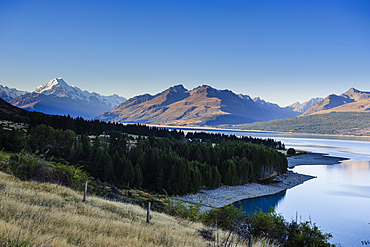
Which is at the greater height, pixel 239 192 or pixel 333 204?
pixel 333 204

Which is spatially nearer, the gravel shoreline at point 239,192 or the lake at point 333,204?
the lake at point 333,204

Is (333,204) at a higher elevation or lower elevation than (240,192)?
higher

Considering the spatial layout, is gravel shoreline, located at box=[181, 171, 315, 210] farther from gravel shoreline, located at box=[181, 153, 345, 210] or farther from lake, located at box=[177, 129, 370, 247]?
lake, located at box=[177, 129, 370, 247]

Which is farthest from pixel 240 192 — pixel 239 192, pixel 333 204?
pixel 333 204

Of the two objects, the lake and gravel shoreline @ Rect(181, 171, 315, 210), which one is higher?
the lake

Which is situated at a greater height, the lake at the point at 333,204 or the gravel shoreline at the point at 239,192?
the lake at the point at 333,204

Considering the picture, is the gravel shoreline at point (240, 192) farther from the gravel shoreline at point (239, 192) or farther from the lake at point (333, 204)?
the lake at point (333, 204)

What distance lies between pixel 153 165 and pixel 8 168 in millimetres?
40535

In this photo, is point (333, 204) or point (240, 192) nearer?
point (333, 204)

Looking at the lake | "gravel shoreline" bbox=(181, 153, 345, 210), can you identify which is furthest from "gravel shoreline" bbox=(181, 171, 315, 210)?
the lake

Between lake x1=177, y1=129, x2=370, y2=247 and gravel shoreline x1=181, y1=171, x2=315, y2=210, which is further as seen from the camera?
gravel shoreline x1=181, y1=171, x2=315, y2=210

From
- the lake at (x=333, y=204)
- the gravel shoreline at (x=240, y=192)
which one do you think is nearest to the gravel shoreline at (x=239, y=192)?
the gravel shoreline at (x=240, y=192)

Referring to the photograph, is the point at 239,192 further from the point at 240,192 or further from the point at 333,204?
the point at 333,204

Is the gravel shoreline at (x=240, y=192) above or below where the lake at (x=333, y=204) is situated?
below
